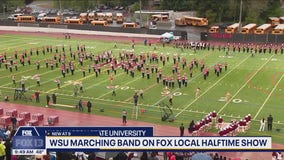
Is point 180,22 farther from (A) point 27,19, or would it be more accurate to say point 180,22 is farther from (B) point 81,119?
(B) point 81,119

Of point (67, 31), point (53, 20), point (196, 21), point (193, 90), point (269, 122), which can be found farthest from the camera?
point (196, 21)

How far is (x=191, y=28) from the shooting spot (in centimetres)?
6544

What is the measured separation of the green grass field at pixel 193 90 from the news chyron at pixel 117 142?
9240 mm

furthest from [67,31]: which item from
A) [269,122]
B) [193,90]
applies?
[269,122]

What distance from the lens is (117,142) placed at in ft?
36.7

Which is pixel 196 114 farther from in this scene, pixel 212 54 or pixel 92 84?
pixel 212 54

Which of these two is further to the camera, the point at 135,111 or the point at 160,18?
the point at 160,18

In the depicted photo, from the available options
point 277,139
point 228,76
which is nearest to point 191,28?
point 228,76

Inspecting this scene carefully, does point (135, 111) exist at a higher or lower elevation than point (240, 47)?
lower

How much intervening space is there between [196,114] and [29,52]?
79.2ft

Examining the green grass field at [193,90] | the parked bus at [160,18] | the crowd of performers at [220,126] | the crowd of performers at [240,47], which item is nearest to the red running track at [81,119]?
the green grass field at [193,90]

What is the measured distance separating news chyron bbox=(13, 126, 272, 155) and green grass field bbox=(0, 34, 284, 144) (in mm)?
9240

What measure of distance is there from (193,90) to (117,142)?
683 inches

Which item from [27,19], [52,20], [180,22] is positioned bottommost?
[180,22]
